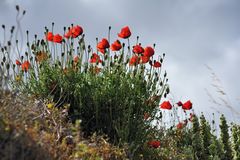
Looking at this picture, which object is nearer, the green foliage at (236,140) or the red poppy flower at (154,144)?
the red poppy flower at (154,144)

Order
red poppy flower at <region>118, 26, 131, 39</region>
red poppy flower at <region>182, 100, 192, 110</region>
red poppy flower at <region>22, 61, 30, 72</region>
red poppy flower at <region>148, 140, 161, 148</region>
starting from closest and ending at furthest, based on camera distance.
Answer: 1. red poppy flower at <region>148, 140, 161, 148</region>
2. red poppy flower at <region>118, 26, 131, 39</region>
3. red poppy flower at <region>22, 61, 30, 72</region>
4. red poppy flower at <region>182, 100, 192, 110</region>

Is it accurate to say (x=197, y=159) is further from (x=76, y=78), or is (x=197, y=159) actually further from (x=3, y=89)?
(x=3, y=89)

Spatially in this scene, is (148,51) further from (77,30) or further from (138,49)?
(77,30)

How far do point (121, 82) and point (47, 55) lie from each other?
129 cm

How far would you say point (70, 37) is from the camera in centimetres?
739

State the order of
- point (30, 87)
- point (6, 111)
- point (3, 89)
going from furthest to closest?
point (30, 87)
point (3, 89)
point (6, 111)

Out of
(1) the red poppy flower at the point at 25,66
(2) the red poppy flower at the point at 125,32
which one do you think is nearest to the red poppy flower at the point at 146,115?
(2) the red poppy flower at the point at 125,32

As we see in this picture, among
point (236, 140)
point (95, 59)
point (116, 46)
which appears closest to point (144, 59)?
point (116, 46)

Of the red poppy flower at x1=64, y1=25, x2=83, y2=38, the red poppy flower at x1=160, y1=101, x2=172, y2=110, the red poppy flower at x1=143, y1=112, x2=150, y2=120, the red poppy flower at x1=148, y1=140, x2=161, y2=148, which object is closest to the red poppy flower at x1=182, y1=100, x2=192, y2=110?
the red poppy flower at x1=160, y1=101, x2=172, y2=110

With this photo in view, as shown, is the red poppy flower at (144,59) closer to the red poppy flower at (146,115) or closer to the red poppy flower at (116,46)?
the red poppy flower at (116,46)

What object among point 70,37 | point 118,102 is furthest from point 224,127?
point 70,37

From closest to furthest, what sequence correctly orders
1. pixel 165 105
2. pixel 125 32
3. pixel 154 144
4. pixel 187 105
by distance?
pixel 154 144
pixel 125 32
pixel 165 105
pixel 187 105

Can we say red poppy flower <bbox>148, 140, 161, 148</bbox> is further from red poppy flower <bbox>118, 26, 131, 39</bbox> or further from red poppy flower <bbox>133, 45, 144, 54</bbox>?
red poppy flower <bbox>118, 26, 131, 39</bbox>

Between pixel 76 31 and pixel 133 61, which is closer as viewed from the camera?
pixel 76 31
